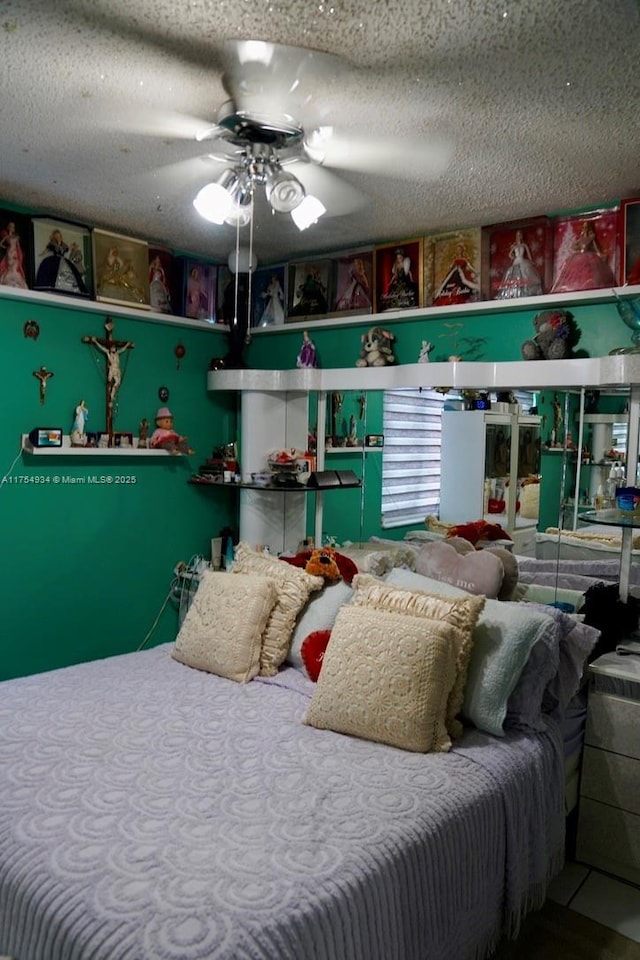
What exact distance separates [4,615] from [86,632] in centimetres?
45

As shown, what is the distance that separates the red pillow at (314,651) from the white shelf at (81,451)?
152 cm

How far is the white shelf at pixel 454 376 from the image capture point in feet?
8.33

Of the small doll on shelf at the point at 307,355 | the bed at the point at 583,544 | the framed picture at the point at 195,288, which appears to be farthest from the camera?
the framed picture at the point at 195,288

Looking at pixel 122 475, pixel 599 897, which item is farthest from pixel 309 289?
pixel 599 897

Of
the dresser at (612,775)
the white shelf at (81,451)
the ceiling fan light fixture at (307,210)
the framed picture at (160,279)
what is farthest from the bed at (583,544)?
the framed picture at (160,279)

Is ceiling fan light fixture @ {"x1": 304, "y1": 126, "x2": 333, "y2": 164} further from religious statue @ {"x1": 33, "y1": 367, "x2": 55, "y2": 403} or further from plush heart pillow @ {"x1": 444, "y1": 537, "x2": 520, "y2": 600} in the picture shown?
religious statue @ {"x1": 33, "y1": 367, "x2": 55, "y2": 403}

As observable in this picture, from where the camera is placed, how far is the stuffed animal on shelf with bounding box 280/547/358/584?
273cm

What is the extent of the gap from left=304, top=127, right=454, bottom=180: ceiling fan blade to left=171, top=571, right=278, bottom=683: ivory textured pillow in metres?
1.54

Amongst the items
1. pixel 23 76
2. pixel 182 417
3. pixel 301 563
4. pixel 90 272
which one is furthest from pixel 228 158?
pixel 182 417

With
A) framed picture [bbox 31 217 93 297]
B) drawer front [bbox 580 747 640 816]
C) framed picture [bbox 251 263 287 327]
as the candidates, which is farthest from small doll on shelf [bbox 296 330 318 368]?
drawer front [bbox 580 747 640 816]

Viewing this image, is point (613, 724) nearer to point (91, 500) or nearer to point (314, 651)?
Result: point (314, 651)

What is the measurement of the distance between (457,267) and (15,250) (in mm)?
1992

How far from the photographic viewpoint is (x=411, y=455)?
10.6 feet

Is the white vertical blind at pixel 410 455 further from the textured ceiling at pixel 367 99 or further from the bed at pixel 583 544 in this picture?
the textured ceiling at pixel 367 99
